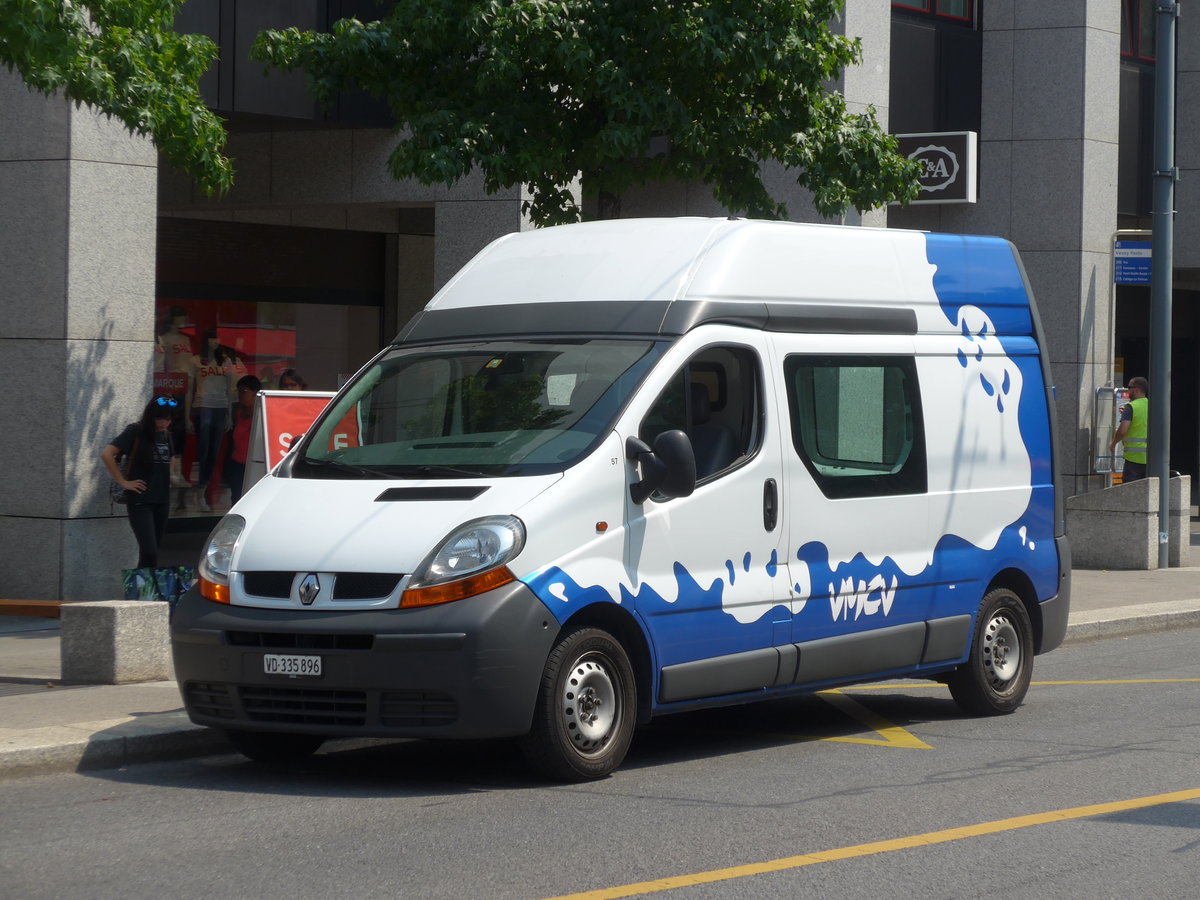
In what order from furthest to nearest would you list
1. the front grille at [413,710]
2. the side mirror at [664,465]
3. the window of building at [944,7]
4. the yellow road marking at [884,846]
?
1. the window of building at [944,7]
2. the side mirror at [664,465]
3. the front grille at [413,710]
4. the yellow road marking at [884,846]

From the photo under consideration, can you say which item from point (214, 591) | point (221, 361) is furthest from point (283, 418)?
point (221, 361)

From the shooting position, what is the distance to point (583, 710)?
26.1 ft

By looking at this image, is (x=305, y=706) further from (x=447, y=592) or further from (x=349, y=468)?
(x=349, y=468)

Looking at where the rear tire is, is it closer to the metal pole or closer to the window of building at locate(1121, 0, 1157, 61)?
the metal pole

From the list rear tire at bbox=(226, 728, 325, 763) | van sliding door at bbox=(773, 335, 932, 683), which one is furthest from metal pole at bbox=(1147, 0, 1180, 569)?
rear tire at bbox=(226, 728, 325, 763)

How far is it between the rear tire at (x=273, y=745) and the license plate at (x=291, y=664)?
0.66 meters

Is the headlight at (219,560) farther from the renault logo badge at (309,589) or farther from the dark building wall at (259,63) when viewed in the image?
the dark building wall at (259,63)

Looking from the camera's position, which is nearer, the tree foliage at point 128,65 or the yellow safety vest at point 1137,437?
the tree foliage at point 128,65

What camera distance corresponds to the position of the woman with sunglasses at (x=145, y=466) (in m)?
13.4

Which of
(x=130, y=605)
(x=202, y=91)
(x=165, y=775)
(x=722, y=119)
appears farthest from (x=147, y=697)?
(x=202, y=91)

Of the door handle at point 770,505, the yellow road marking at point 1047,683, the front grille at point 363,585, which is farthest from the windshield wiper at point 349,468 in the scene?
the yellow road marking at point 1047,683

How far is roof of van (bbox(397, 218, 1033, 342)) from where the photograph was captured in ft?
28.7

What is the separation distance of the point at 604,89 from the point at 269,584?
611 centimetres

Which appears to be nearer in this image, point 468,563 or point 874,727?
point 468,563
